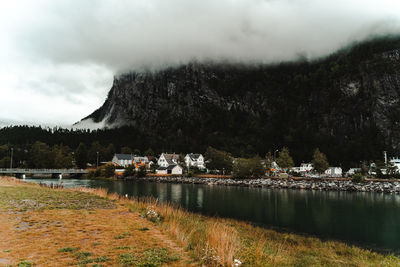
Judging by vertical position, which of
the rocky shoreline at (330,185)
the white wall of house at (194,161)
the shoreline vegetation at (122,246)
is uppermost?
the shoreline vegetation at (122,246)

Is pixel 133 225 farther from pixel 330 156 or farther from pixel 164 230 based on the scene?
pixel 330 156

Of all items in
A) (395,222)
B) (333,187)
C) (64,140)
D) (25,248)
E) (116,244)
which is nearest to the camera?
(25,248)

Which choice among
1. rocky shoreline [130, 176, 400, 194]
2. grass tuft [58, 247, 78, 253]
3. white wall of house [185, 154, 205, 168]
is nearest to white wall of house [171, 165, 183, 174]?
white wall of house [185, 154, 205, 168]

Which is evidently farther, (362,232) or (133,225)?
(362,232)

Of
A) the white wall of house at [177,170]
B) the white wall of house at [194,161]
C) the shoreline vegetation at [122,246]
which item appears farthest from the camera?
the white wall of house at [194,161]

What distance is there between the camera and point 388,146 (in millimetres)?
134875

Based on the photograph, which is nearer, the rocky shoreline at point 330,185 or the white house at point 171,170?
the rocky shoreline at point 330,185

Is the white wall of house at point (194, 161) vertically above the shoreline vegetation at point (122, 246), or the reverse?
the shoreline vegetation at point (122, 246)

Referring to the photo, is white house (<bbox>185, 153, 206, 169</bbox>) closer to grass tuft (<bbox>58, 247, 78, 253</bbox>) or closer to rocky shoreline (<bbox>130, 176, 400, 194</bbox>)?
rocky shoreline (<bbox>130, 176, 400, 194</bbox>)

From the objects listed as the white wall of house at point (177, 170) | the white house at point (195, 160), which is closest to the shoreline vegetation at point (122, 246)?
the white wall of house at point (177, 170)

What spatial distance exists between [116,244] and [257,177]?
78.3 m

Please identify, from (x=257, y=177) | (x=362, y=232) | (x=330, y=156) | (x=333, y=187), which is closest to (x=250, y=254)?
(x=362, y=232)

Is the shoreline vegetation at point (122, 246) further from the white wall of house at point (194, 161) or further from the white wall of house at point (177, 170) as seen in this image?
the white wall of house at point (194, 161)

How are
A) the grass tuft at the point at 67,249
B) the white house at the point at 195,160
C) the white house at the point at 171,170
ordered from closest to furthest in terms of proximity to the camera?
the grass tuft at the point at 67,249 → the white house at the point at 171,170 → the white house at the point at 195,160
